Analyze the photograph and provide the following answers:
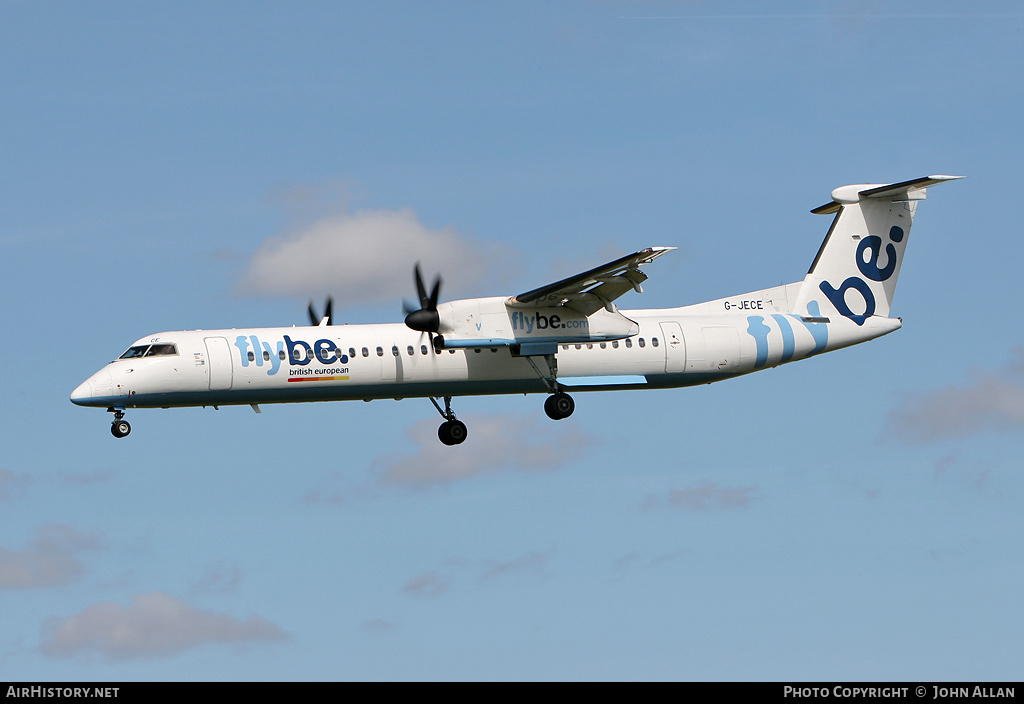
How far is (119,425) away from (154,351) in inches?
68.5

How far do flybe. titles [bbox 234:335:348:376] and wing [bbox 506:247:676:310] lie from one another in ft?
13.6

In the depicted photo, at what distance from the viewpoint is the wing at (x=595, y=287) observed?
2667cm

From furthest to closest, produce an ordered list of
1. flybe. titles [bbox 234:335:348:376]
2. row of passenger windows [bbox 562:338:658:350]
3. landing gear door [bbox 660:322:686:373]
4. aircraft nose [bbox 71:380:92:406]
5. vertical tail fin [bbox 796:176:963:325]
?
1. vertical tail fin [bbox 796:176:963:325]
2. landing gear door [bbox 660:322:686:373]
3. row of passenger windows [bbox 562:338:658:350]
4. flybe. titles [bbox 234:335:348:376]
5. aircraft nose [bbox 71:380:92:406]

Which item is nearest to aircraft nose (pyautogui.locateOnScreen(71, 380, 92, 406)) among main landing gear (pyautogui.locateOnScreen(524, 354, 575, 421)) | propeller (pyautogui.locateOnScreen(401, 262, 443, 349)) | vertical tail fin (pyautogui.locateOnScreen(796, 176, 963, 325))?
propeller (pyautogui.locateOnScreen(401, 262, 443, 349))

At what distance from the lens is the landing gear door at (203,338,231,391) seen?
2714 centimetres

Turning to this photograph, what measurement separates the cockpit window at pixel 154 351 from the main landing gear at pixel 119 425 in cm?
120

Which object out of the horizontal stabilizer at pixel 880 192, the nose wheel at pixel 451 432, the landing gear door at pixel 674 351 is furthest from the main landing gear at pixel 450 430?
the horizontal stabilizer at pixel 880 192

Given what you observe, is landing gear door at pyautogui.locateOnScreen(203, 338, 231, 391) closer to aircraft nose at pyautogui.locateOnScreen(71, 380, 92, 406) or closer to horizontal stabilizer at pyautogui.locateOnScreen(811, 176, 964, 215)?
aircraft nose at pyautogui.locateOnScreen(71, 380, 92, 406)

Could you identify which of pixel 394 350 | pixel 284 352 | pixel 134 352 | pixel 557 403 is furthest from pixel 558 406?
pixel 134 352

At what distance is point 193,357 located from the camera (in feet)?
89.0

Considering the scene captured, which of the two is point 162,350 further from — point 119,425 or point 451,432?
point 451,432

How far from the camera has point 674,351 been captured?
1177 inches
